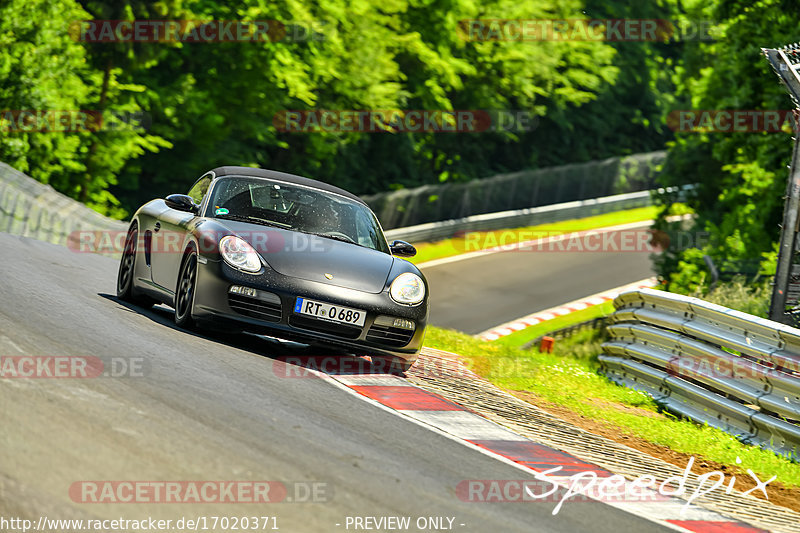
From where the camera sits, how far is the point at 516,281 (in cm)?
3397

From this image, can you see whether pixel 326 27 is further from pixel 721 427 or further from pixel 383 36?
pixel 721 427

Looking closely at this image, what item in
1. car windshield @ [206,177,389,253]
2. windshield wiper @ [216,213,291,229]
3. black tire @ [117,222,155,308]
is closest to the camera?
windshield wiper @ [216,213,291,229]

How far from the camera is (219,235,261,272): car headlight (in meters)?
8.20

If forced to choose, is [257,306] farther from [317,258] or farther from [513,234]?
[513,234]

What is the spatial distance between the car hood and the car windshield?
0.24 meters

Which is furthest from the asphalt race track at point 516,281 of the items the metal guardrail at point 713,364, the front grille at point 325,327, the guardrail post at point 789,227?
the front grille at point 325,327

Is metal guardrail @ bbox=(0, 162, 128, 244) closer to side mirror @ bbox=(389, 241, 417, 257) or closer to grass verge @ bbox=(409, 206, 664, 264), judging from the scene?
side mirror @ bbox=(389, 241, 417, 257)

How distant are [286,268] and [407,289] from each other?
1.03 metres

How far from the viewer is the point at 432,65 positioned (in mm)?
40906

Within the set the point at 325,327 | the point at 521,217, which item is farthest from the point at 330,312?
the point at 521,217

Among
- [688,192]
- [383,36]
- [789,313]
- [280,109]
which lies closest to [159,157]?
[280,109]

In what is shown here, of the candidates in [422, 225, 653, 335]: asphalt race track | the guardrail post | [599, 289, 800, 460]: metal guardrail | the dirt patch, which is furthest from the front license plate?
[422, 225, 653, 335]: asphalt race track

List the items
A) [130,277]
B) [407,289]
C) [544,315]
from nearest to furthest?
[407,289] < [130,277] < [544,315]

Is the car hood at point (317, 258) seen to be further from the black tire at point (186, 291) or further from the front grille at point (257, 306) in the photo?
the black tire at point (186, 291)
